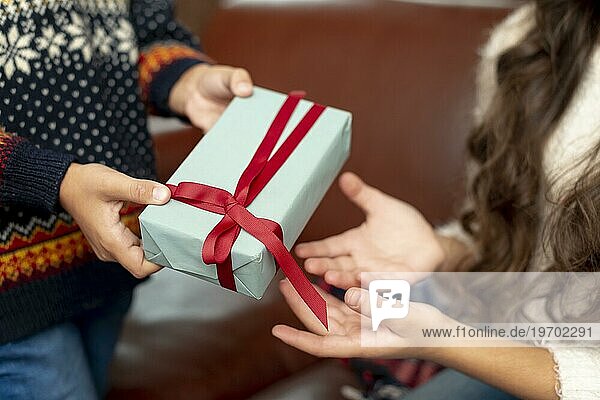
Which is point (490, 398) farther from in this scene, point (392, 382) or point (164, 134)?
point (164, 134)

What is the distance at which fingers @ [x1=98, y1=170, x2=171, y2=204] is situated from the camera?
0.66 m

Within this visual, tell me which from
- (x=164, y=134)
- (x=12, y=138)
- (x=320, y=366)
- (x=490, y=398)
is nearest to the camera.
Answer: (x=12, y=138)

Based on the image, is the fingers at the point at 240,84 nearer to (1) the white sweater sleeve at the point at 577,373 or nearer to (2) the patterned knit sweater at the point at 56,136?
(2) the patterned knit sweater at the point at 56,136

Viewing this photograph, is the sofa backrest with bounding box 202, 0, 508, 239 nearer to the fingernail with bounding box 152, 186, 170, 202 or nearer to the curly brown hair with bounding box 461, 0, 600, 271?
the curly brown hair with bounding box 461, 0, 600, 271

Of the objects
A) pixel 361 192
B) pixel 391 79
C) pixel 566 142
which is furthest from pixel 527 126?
pixel 391 79

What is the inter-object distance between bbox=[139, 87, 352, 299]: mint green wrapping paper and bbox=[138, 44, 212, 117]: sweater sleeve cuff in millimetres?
156

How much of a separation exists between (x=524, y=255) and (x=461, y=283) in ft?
0.28

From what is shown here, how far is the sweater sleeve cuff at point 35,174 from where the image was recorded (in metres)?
0.70

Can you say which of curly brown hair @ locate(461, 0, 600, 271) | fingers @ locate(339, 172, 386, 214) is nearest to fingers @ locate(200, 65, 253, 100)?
fingers @ locate(339, 172, 386, 214)

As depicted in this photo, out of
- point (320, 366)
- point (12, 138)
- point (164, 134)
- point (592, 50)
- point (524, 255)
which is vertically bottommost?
point (320, 366)

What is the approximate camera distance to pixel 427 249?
3.06 ft

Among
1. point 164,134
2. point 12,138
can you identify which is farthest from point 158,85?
point 164,134

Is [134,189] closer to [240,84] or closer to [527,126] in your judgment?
[240,84]

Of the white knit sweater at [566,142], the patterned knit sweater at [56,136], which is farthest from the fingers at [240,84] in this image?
the white knit sweater at [566,142]
